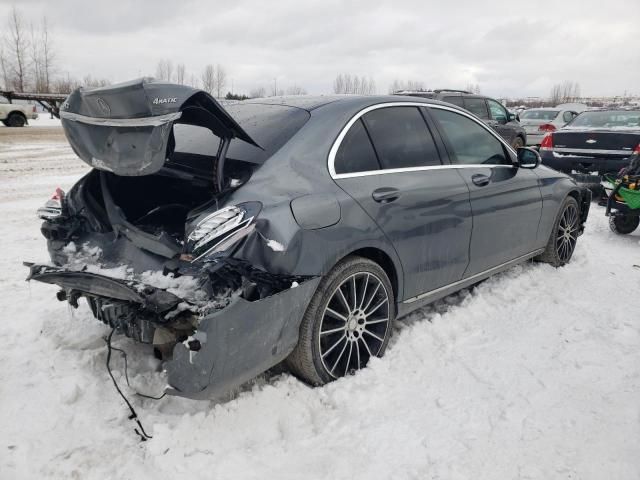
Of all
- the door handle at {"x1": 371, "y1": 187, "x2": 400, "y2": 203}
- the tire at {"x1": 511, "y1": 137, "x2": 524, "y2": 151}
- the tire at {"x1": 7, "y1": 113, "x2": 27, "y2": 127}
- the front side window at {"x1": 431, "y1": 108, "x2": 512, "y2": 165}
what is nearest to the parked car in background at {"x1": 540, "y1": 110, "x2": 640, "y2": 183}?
the tire at {"x1": 511, "y1": 137, "x2": 524, "y2": 151}

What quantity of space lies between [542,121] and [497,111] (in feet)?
16.5

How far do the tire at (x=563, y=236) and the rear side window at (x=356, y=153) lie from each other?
2.91 meters

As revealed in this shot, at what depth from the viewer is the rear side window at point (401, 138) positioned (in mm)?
3369

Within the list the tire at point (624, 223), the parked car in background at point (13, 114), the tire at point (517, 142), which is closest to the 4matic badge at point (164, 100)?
the tire at point (624, 223)

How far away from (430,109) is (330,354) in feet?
6.79

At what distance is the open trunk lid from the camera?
2.44 meters

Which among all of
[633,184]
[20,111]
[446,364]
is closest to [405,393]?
[446,364]

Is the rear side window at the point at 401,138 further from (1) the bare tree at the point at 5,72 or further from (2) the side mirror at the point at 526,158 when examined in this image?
(1) the bare tree at the point at 5,72

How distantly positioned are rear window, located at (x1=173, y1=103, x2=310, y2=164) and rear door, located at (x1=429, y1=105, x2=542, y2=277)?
129cm

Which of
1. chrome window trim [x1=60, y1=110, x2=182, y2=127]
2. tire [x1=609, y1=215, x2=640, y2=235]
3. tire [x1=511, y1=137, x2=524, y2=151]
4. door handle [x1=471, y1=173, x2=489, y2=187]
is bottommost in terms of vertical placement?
tire [x1=609, y1=215, x2=640, y2=235]

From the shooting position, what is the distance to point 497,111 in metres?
13.4

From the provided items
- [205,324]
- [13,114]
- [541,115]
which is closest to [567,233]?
[205,324]

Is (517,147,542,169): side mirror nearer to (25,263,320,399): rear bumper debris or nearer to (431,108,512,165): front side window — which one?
(431,108,512,165): front side window

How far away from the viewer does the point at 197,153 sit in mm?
3146
